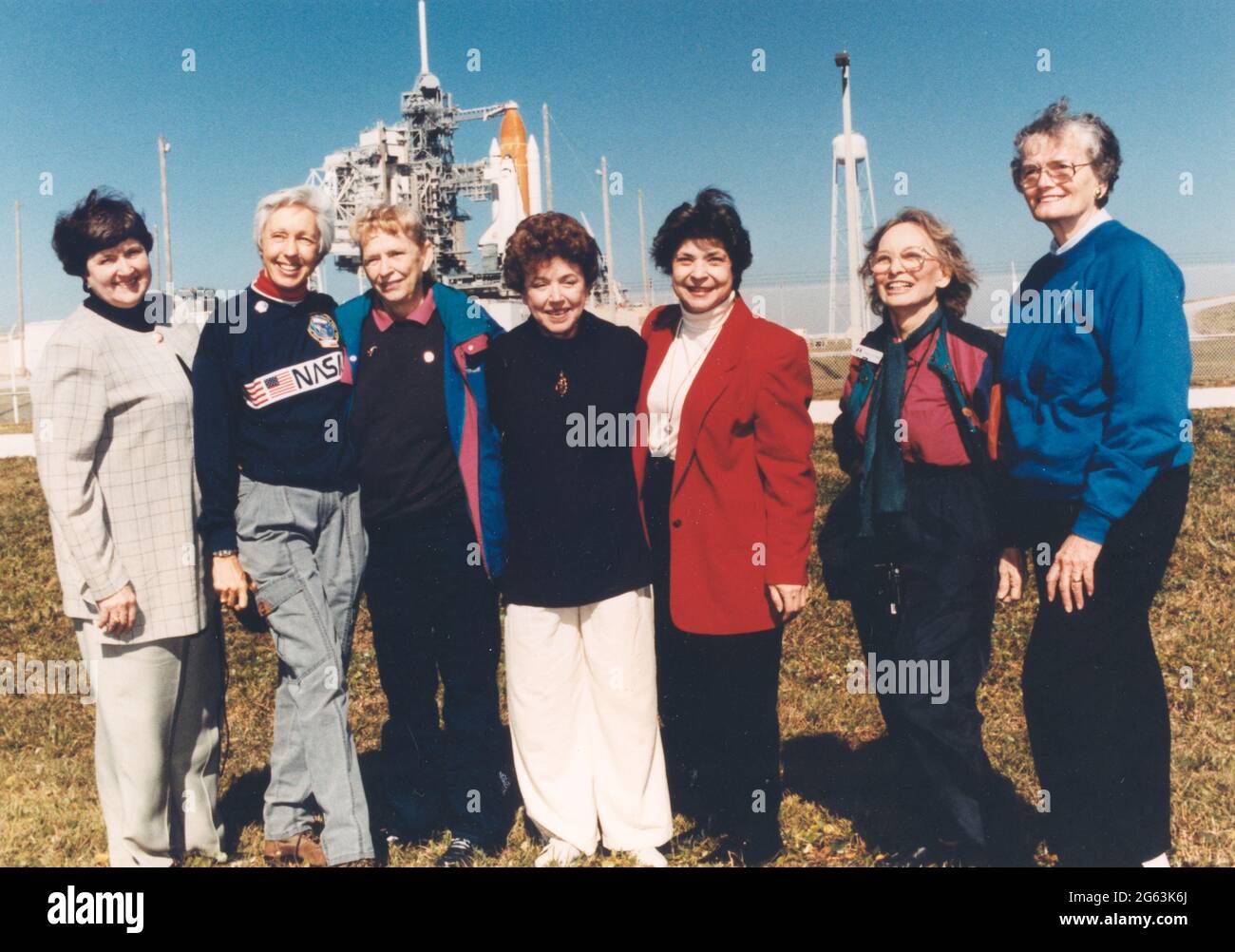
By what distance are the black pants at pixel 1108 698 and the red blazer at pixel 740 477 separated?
0.81 m

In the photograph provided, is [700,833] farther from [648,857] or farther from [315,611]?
[315,611]

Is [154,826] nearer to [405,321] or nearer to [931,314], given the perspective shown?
[405,321]

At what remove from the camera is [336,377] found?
11.8 feet

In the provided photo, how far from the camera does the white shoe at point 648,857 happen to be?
11.9 feet

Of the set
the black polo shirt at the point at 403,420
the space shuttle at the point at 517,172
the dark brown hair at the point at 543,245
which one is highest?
the space shuttle at the point at 517,172

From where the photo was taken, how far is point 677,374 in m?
3.57

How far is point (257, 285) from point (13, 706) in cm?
358

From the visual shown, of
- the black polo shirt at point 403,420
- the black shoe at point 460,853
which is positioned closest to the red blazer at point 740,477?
the black polo shirt at point 403,420

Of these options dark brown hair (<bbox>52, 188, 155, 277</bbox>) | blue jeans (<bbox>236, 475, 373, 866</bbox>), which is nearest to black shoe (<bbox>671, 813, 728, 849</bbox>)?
blue jeans (<bbox>236, 475, 373, 866</bbox>)

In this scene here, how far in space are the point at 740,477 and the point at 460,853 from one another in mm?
1822

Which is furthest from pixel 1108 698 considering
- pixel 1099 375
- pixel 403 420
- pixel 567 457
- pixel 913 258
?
pixel 403 420

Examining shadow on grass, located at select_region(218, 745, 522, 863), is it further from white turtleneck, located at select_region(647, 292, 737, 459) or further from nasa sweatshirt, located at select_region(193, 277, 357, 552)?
white turtleneck, located at select_region(647, 292, 737, 459)

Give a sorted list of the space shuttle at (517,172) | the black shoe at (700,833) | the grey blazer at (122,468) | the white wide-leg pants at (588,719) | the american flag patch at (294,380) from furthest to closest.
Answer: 1. the space shuttle at (517,172)
2. the black shoe at (700,833)
3. the white wide-leg pants at (588,719)
4. the american flag patch at (294,380)
5. the grey blazer at (122,468)

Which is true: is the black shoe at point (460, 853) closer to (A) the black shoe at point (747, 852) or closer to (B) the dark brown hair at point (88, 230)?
(A) the black shoe at point (747, 852)
